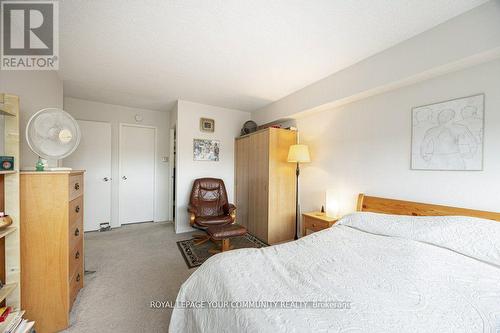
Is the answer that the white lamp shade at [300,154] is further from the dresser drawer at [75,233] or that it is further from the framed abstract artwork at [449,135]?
the dresser drawer at [75,233]

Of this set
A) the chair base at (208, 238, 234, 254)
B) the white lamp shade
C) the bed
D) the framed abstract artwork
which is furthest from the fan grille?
the framed abstract artwork

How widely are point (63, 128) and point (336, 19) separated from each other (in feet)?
8.07

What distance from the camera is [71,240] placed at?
5.49 feet

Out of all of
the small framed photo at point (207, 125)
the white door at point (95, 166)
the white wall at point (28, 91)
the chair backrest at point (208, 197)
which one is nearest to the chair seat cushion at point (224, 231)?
the chair backrest at point (208, 197)

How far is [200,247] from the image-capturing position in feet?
10.1

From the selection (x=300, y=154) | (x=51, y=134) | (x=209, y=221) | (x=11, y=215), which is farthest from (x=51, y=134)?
(x=300, y=154)

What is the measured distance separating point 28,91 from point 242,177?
3104mm

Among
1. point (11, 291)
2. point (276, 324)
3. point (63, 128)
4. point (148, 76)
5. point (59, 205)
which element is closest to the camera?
point (276, 324)

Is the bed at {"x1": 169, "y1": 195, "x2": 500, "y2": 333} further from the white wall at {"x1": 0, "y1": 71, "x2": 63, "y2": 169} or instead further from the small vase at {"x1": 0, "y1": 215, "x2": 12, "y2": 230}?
the white wall at {"x1": 0, "y1": 71, "x2": 63, "y2": 169}

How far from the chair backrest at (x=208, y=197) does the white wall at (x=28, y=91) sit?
6.62ft

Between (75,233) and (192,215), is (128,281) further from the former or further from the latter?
(192,215)

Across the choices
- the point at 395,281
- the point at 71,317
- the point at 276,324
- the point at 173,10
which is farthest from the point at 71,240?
the point at 395,281

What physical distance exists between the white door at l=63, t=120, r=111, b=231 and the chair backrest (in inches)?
74.0

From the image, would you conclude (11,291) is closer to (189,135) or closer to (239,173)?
(189,135)
